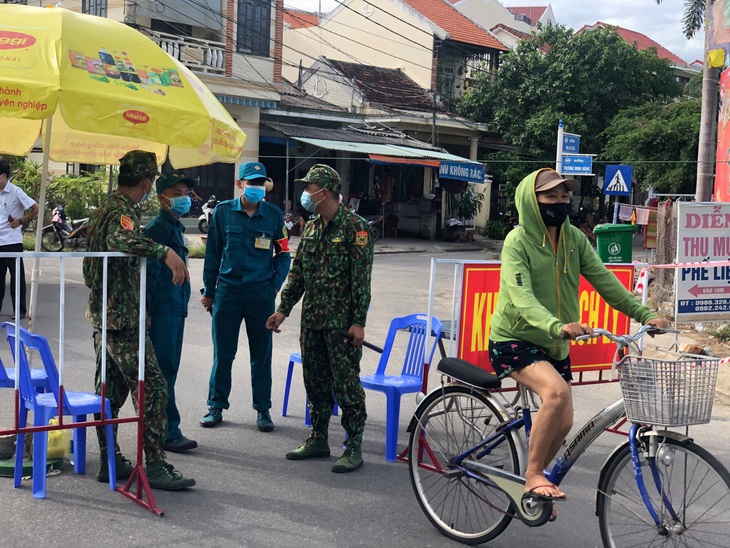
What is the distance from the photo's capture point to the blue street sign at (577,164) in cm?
1516

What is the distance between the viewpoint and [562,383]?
3.72 metres

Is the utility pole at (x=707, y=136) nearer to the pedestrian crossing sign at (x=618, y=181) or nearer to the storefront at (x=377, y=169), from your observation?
the pedestrian crossing sign at (x=618, y=181)

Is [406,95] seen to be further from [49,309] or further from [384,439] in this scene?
[384,439]

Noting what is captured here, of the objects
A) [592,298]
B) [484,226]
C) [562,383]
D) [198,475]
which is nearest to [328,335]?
[198,475]

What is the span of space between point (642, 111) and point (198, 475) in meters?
27.0

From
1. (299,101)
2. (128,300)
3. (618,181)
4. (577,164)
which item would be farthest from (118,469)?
(299,101)

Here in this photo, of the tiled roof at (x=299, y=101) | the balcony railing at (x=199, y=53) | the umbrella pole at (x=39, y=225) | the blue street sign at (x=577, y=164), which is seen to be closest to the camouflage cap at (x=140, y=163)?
the umbrella pole at (x=39, y=225)

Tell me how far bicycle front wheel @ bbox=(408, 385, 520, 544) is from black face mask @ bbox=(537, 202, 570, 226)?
91 centimetres

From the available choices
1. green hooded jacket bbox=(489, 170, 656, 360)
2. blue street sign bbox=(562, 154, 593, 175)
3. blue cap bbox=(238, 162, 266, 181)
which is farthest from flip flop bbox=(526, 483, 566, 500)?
blue street sign bbox=(562, 154, 593, 175)

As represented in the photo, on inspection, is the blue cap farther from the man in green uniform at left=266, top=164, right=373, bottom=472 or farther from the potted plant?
the potted plant

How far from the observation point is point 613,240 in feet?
42.0

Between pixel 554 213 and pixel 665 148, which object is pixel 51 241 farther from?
pixel 665 148

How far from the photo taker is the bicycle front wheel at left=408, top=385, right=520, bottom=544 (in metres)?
3.95

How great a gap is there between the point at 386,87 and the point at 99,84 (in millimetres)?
27872
